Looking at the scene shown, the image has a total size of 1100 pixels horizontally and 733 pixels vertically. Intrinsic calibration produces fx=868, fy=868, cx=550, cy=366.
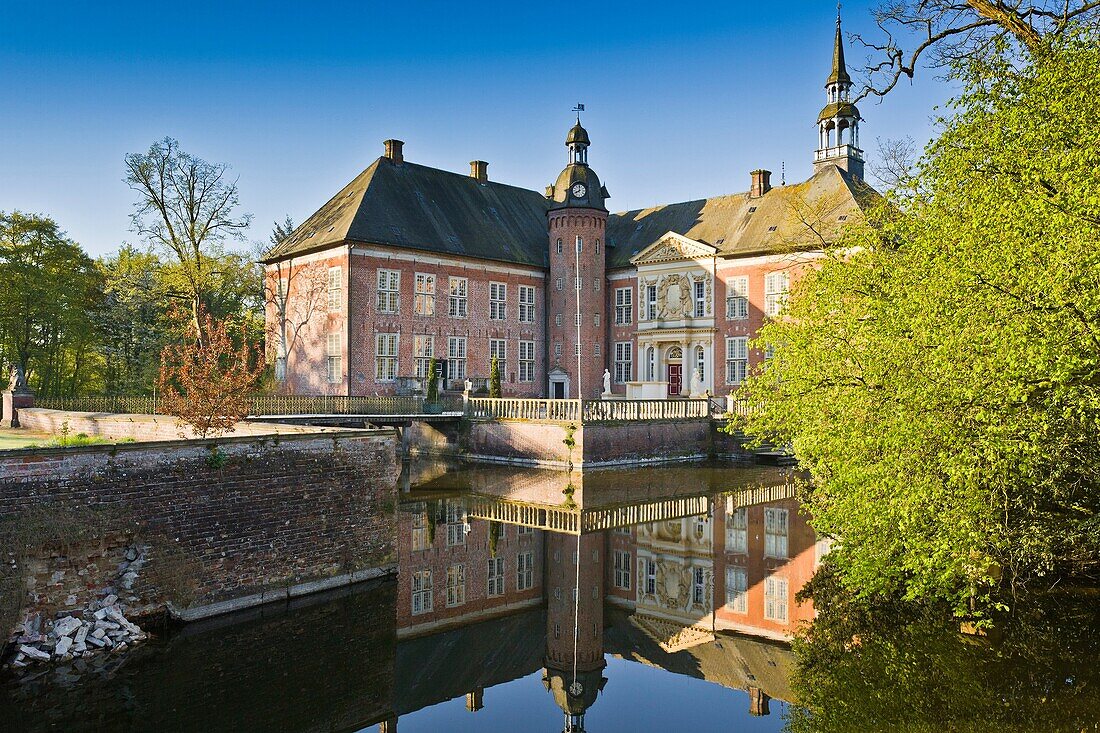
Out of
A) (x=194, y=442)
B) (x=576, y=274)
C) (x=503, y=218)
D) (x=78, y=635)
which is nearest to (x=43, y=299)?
(x=503, y=218)

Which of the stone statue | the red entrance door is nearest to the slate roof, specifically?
the red entrance door

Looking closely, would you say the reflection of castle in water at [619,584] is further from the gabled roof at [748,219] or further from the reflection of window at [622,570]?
the gabled roof at [748,219]

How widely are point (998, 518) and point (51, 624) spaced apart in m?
10.8

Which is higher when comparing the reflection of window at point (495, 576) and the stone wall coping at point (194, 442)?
the stone wall coping at point (194, 442)

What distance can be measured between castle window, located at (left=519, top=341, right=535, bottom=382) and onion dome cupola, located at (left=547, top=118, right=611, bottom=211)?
616cm

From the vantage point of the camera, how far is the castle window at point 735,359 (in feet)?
121

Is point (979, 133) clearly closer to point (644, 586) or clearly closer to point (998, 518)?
point (998, 518)

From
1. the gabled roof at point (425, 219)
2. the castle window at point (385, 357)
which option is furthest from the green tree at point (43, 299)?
the castle window at point (385, 357)

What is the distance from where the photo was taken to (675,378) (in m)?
39.2

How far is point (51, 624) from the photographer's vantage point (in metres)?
9.49

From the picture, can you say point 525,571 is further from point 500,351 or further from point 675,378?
point 675,378

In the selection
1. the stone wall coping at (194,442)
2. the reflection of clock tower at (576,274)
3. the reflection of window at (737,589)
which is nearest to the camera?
the stone wall coping at (194,442)

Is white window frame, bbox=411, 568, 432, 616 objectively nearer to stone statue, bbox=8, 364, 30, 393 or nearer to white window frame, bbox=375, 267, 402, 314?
stone statue, bbox=8, 364, 30, 393

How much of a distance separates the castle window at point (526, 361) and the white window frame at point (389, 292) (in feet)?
22.2
